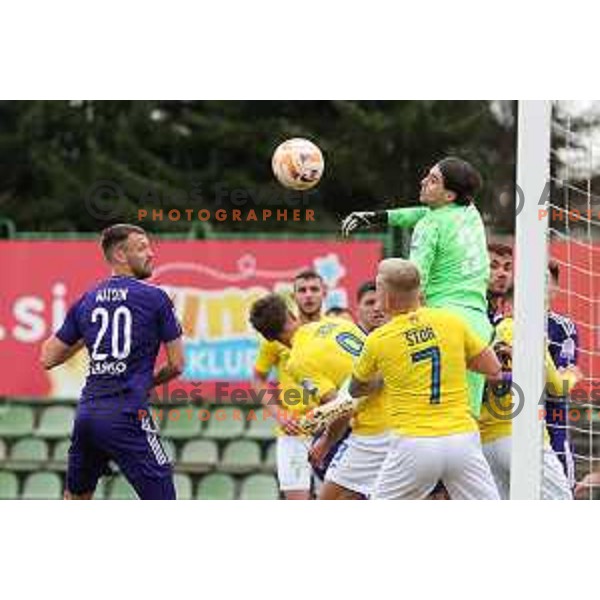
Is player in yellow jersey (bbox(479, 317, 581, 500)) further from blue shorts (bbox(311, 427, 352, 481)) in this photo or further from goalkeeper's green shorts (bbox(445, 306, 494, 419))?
blue shorts (bbox(311, 427, 352, 481))

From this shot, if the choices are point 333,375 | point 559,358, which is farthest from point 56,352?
point 559,358

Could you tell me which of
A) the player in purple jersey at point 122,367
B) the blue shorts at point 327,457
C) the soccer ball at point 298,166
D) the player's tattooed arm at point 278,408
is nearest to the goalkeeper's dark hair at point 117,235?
the player in purple jersey at point 122,367

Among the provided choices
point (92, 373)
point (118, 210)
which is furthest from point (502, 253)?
point (118, 210)

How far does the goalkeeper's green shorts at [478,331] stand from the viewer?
9281mm

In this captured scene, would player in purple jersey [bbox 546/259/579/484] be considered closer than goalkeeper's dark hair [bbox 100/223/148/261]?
No

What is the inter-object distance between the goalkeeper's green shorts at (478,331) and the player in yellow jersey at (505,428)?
0.18 metres

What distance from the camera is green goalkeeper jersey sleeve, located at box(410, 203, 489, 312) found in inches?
371

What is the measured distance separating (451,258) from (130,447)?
6.95 ft

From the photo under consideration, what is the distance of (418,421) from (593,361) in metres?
5.42

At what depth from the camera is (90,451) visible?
30.8 feet

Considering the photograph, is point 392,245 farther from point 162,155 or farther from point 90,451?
point 162,155

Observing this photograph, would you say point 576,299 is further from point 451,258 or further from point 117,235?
point 117,235

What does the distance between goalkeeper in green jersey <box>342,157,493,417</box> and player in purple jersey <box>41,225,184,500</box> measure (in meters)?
1.23

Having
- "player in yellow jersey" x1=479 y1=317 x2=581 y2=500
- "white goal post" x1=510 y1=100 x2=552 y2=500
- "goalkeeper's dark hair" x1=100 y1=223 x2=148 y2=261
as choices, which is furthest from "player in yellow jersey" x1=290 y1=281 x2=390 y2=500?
"goalkeeper's dark hair" x1=100 y1=223 x2=148 y2=261
